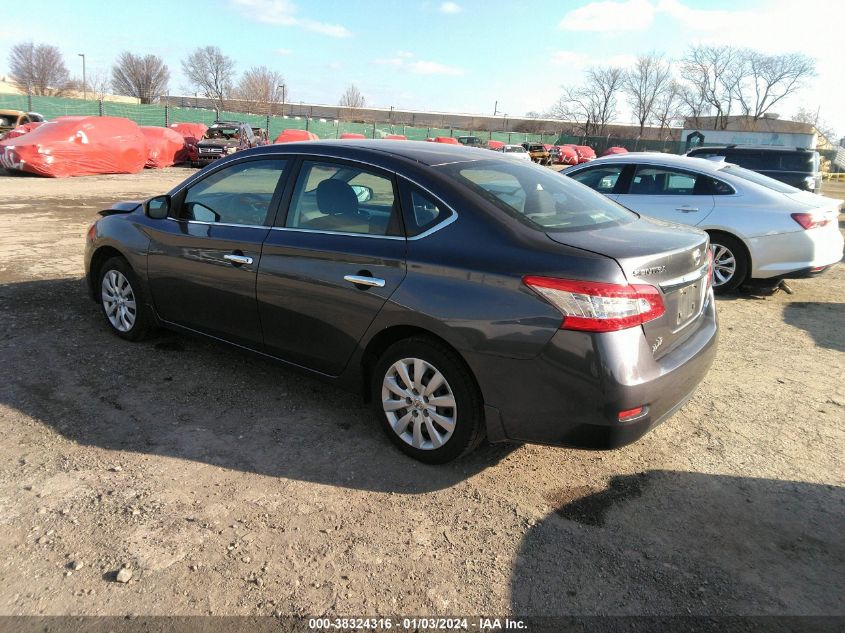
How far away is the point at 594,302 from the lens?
2.74m

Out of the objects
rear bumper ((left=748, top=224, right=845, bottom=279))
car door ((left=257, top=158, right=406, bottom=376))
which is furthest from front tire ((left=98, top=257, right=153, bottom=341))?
rear bumper ((left=748, top=224, right=845, bottom=279))

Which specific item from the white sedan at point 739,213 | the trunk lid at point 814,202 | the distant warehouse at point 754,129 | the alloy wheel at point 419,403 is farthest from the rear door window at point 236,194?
the distant warehouse at point 754,129

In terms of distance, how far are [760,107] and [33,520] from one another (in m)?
96.3

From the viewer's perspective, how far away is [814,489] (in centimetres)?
332

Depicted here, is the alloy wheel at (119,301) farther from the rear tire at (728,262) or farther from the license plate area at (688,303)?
the rear tire at (728,262)

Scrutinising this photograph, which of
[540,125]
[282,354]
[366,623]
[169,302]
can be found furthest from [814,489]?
[540,125]

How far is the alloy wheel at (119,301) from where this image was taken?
4.92 m

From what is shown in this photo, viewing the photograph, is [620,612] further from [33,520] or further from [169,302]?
[169,302]

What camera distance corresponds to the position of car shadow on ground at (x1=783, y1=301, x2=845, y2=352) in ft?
19.0

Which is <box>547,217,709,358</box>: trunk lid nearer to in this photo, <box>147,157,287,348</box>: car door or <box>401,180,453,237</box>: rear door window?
<box>401,180,453,237</box>: rear door window

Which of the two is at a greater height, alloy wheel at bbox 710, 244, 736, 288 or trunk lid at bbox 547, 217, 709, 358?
trunk lid at bbox 547, 217, 709, 358

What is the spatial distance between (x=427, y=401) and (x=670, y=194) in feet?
17.5

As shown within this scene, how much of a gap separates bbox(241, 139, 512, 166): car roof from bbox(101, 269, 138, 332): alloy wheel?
1.64 metres

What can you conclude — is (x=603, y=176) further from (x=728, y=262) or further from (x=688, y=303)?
(x=688, y=303)
